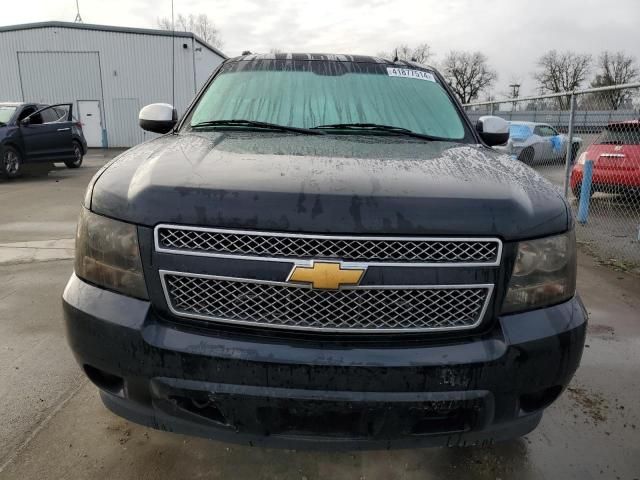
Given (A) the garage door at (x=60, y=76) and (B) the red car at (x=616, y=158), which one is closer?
(B) the red car at (x=616, y=158)

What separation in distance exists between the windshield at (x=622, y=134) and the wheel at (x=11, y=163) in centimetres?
1167

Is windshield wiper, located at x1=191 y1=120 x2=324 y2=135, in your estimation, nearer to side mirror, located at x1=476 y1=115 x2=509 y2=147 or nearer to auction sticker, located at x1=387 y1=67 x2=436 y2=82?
auction sticker, located at x1=387 y1=67 x2=436 y2=82

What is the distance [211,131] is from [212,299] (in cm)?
129

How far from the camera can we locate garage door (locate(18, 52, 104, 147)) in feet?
77.0

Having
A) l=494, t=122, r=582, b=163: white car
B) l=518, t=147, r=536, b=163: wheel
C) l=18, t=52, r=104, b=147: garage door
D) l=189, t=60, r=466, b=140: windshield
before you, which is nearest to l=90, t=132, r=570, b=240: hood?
l=189, t=60, r=466, b=140: windshield

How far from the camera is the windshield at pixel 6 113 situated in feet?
36.6

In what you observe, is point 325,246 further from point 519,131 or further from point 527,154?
point 519,131

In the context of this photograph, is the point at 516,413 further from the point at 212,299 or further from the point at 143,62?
the point at 143,62

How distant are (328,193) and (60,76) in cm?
2632

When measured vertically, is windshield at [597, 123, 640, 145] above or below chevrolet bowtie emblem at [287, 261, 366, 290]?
below

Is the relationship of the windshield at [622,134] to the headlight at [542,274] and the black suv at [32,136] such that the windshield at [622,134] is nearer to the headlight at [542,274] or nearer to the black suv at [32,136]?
the headlight at [542,274]

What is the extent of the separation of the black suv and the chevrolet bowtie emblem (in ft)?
38.1

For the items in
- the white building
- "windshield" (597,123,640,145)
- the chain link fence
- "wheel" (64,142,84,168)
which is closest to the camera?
the chain link fence

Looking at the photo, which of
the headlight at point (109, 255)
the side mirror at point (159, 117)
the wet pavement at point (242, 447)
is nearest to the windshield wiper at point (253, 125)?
the side mirror at point (159, 117)
